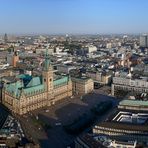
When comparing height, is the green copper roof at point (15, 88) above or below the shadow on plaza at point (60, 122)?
above

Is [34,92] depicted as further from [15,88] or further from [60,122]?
[60,122]

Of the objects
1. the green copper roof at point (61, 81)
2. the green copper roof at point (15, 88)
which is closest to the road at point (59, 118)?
the green copper roof at point (61, 81)

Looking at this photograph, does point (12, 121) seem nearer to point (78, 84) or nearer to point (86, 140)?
point (86, 140)

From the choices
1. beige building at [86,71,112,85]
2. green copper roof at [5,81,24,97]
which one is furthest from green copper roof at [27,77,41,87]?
beige building at [86,71,112,85]

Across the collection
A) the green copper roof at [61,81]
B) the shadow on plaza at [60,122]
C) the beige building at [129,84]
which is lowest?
the shadow on plaza at [60,122]

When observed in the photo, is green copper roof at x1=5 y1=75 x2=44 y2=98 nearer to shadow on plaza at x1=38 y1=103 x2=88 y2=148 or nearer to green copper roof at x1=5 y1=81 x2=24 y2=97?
green copper roof at x1=5 y1=81 x2=24 y2=97

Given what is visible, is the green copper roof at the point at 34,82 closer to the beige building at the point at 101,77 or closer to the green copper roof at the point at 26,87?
the green copper roof at the point at 26,87

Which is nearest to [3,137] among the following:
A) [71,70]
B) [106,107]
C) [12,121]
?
[12,121]

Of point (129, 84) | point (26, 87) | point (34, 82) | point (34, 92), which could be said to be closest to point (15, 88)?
point (26, 87)
